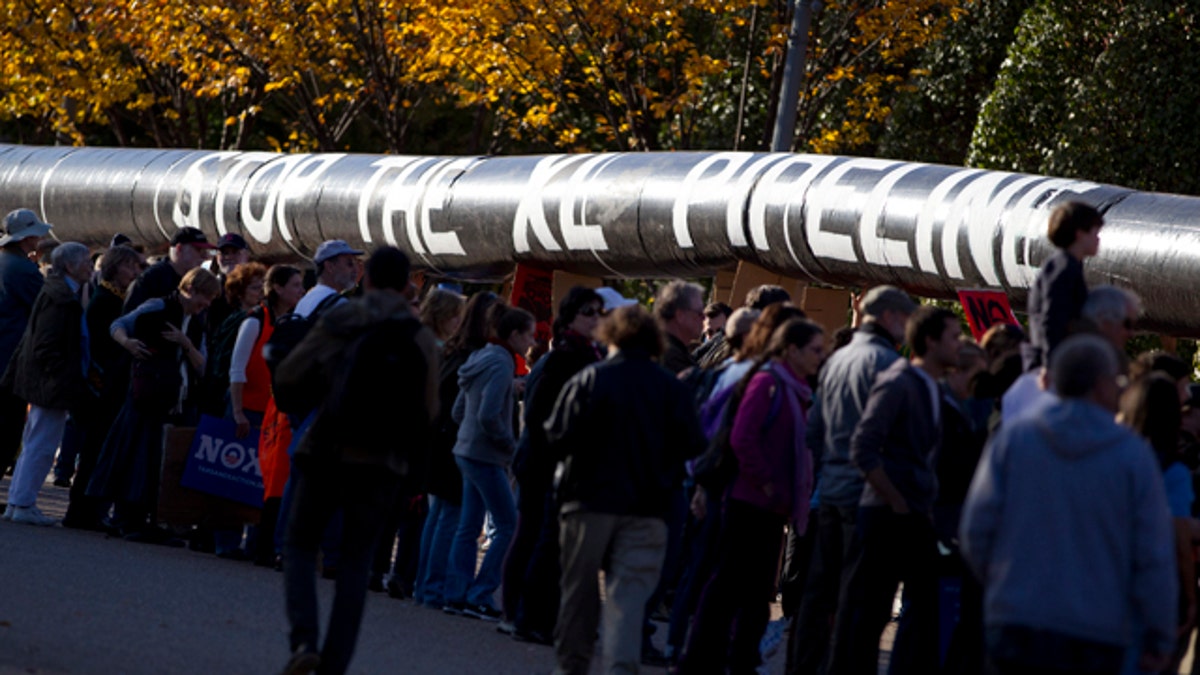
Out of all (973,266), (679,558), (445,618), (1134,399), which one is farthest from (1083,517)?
(973,266)

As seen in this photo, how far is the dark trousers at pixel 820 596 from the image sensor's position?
7766mm

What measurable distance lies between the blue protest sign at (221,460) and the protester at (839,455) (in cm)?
432

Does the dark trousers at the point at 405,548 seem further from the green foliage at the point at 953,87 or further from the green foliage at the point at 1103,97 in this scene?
the green foliage at the point at 953,87

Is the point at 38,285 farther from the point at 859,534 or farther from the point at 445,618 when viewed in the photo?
the point at 859,534

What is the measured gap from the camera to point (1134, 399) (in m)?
6.43

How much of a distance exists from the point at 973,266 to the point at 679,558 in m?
3.31

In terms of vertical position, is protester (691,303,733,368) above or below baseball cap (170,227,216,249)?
below

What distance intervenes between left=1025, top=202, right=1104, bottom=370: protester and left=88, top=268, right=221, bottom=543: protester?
19.1ft

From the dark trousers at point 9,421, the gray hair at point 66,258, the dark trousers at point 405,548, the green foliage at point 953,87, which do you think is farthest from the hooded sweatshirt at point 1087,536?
the green foliage at point 953,87

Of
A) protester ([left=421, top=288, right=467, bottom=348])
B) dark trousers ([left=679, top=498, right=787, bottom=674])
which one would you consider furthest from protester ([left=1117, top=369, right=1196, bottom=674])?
protester ([left=421, top=288, right=467, bottom=348])

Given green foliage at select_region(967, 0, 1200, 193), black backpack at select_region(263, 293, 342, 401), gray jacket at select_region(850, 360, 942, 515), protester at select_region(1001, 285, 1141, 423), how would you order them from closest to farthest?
protester at select_region(1001, 285, 1141, 423) → gray jacket at select_region(850, 360, 942, 515) → black backpack at select_region(263, 293, 342, 401) → green foliage at select_region(967, 0, 1200, 193)

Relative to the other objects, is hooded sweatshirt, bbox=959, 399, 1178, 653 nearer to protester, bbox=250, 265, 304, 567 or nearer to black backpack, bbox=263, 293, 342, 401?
black backpack, bbox=263, 293, 342, 401

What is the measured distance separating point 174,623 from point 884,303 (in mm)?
3462

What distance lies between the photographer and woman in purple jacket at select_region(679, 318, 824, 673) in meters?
7.71
